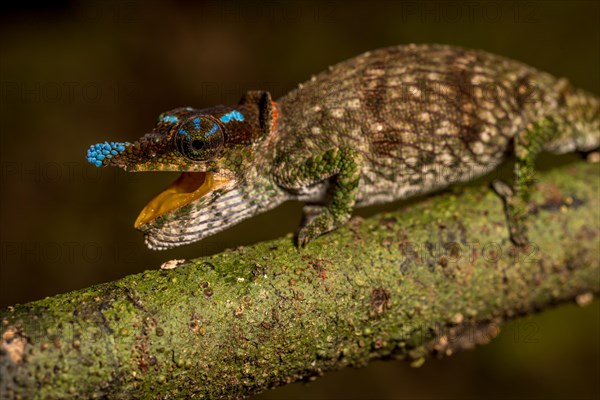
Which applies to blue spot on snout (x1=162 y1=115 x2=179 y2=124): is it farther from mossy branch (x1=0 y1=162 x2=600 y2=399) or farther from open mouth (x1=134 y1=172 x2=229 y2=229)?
mossy branch (x1=0 y1=162 x2=600 y2=399)

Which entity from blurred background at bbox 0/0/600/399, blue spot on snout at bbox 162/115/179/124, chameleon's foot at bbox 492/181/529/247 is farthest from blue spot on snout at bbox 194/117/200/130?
blurred background at bbox 0/0/600/399

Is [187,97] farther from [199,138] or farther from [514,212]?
[514,212]

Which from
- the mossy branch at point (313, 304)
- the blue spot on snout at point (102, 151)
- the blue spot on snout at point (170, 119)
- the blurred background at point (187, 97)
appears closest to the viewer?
the mossy branch at point (313, 304)

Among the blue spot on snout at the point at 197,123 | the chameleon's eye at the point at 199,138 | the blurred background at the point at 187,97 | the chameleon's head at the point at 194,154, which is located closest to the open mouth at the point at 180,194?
the chameleon's head at the point at 194,154

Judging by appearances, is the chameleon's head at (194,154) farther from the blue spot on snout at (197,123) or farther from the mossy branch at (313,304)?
the mossy branch at (313,304)

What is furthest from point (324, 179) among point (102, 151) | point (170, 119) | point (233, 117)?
point (102, 151)

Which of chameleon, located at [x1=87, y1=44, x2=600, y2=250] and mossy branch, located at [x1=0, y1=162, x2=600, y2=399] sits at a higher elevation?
chameleon, located at [x1=87, y1=44, x2=600, y2=250]
